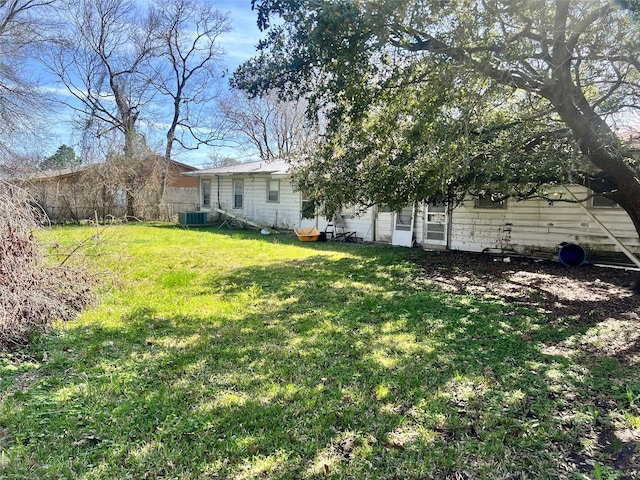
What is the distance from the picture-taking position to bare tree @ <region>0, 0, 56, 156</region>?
14.6m

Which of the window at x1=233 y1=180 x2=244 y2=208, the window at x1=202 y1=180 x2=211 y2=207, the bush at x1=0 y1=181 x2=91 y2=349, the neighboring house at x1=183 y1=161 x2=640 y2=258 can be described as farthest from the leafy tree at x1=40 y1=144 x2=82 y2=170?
the bush at x1=0 y1=181 x2=91 y2=349

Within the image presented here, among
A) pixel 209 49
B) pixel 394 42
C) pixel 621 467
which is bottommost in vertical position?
pixel 621 467

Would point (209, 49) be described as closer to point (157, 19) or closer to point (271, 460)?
point (157, 19)

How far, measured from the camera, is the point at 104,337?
14.5 feet

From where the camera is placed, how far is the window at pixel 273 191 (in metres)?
17.3

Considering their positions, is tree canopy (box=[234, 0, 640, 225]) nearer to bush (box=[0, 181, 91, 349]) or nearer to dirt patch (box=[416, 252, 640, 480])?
dirt patch (box=[416, 252, 640, 480])

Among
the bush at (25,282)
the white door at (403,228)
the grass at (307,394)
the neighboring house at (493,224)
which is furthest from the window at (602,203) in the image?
the bush at (25,282)

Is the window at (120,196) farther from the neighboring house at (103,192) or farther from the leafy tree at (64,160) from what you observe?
the leafy tree at (64,160)

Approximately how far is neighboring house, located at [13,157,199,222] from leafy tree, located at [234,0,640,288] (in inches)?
577

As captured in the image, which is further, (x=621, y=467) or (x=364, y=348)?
(x=364, y=348)

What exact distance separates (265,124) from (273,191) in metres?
16.4

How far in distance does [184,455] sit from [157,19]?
1067 inches

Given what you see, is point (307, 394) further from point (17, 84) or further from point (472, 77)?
point (17, 84)

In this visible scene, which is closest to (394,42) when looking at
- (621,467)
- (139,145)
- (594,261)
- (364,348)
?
(364,348)
